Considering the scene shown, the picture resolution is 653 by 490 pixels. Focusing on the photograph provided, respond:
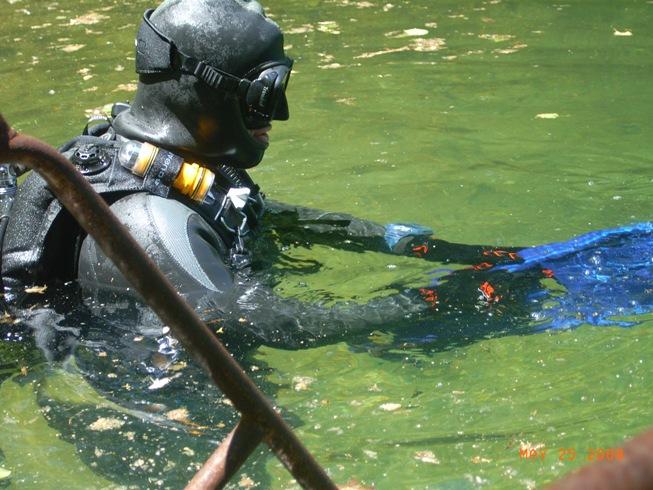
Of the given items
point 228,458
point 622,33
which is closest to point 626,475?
point 228,458

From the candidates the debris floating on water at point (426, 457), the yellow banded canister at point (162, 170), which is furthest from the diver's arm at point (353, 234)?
the debris floating on water at point (426, 457)

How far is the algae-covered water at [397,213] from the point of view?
2.69 m

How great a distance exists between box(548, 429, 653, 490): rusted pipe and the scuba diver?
2330mm

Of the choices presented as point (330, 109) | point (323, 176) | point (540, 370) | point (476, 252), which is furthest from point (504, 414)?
point (330, 109)

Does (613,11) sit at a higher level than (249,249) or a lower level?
lower

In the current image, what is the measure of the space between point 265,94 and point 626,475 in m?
2.74

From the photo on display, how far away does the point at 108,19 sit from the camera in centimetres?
823

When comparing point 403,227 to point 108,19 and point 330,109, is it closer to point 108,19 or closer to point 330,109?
point 330,109

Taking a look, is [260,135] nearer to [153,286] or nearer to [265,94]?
[265,94]

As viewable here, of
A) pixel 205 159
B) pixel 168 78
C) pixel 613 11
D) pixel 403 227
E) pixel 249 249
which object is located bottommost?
pixel 613 11

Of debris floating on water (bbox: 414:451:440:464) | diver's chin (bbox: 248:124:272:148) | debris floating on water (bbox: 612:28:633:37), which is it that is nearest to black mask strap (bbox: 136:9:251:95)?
diver's chin (bbox: 248:124:272:148)

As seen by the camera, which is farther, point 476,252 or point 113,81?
point 113,81

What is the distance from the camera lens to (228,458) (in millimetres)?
1312

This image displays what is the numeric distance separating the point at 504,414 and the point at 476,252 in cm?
106
